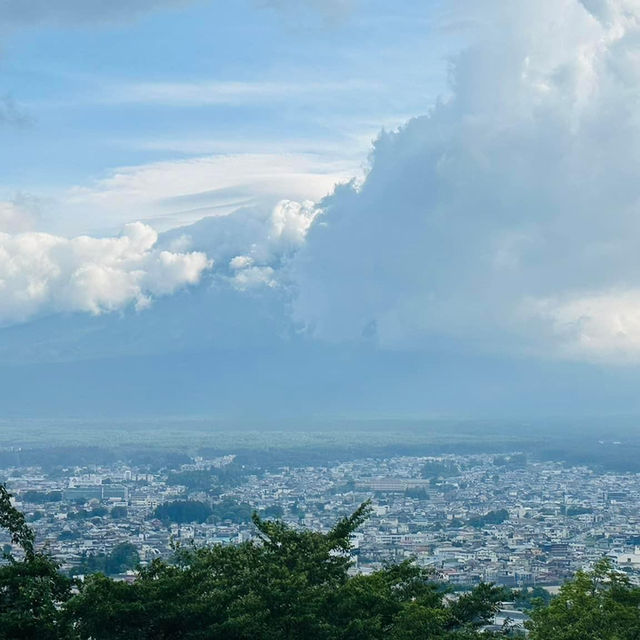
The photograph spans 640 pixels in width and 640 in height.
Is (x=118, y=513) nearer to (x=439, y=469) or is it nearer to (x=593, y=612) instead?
(x=439, y=469)

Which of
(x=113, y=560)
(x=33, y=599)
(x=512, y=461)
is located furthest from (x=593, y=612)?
(x=512, y=461)

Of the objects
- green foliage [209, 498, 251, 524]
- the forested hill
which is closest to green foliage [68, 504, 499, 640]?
the forested hill

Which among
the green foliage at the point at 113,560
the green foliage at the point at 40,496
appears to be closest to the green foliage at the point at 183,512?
the green foliage at the point at 40,496

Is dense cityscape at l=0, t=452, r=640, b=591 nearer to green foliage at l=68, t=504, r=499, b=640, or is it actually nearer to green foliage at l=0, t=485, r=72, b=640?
green foliage at l=68, t=504, r=499, b=640

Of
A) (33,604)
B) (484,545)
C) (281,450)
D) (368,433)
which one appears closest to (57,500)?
(484,545)

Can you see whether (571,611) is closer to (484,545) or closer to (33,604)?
(33,604)

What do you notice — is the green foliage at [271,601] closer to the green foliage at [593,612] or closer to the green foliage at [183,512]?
the green foliage at [593,612]
